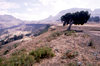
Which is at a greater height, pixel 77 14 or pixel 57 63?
pixel 77 14

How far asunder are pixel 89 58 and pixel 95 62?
0.69 m

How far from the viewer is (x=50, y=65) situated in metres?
7.00

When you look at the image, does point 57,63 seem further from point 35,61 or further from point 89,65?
point 89,65

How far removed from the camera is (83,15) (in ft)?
74.4

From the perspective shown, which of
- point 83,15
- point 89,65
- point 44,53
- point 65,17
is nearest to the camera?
point 89,65

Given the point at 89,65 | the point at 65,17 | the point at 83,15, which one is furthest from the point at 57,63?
the point at 65,17

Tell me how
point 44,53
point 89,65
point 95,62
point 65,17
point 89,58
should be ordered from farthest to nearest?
1. point 65,17
2. point 44,53
3. point 89,58
4. point 95,62
5. point 89,65

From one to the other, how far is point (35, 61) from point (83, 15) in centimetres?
1880

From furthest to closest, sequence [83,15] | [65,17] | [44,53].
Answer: [65,17], [83,15], [44,53]

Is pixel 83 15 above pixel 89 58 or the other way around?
above

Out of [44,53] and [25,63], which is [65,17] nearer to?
[44,53]

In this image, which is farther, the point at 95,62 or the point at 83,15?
the point at 83,15

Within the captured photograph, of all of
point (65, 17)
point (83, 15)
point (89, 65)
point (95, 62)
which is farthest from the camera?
point (65, 17)

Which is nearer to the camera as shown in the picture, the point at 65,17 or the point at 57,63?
the point at 57,63
